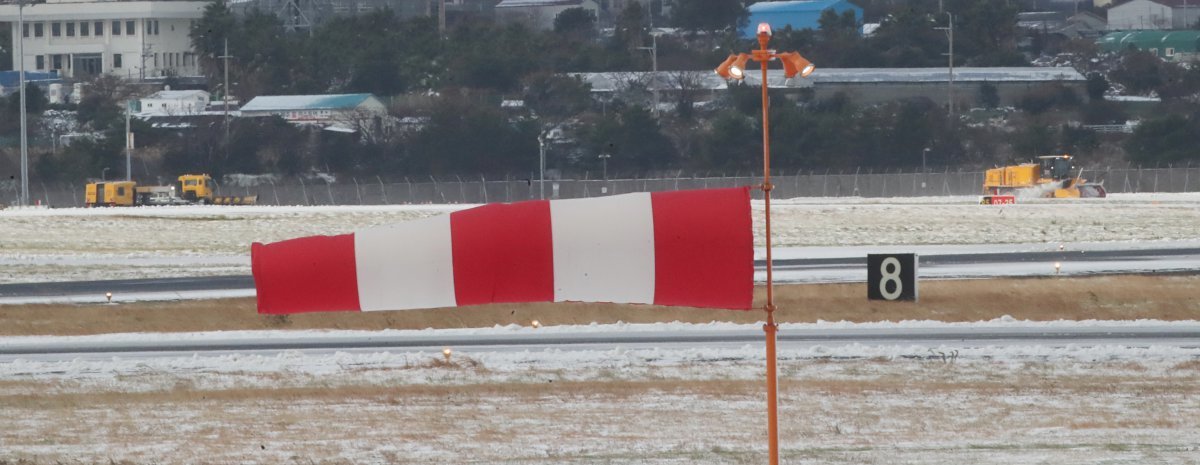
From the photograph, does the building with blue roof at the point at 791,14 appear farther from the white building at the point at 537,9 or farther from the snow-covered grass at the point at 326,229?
the snow-covered grass at the point at 326,229

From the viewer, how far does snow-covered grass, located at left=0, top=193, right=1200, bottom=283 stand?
48.4 meters

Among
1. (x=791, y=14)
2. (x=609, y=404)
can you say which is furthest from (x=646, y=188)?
(x=791, y=14)

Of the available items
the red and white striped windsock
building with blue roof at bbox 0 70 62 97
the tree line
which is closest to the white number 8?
the red and white striped windsock

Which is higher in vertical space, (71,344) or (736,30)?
(736,30)

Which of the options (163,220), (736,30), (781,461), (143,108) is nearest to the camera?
(781,461)

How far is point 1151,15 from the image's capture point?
623 ft

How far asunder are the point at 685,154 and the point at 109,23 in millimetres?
70782

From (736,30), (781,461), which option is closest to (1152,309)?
(781,461)

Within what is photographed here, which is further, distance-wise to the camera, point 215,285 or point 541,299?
point 215,285

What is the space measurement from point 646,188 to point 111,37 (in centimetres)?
8079

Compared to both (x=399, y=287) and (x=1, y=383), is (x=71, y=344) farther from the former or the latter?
(x=399, y=287)

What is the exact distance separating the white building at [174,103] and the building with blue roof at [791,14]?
5776 centimetres

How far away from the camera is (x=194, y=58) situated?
158125 millimetres

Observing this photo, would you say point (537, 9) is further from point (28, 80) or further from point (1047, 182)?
point (1047, 182)
